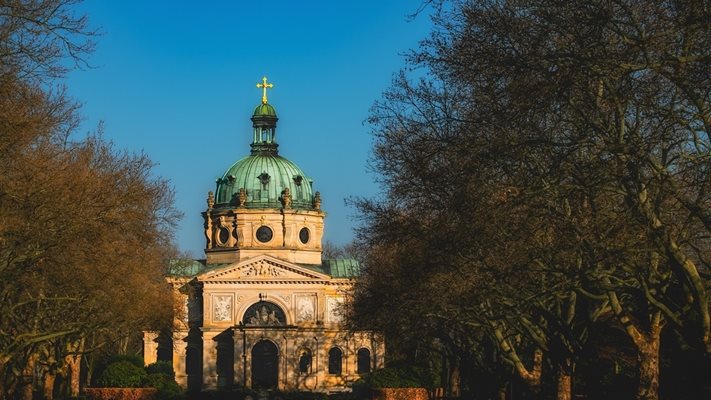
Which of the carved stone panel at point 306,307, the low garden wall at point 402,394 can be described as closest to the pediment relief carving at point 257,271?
the carved stone panel at point 306,307

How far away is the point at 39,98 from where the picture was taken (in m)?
39.8

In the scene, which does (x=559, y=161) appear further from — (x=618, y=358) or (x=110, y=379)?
(x=110, y=379)

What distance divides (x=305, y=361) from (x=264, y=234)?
1289 centimetres

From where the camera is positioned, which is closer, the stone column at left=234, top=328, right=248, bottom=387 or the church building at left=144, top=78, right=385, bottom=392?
the stone column at left=234, top=328, right=248, bottom=387

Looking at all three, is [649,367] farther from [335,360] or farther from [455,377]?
[335,360]

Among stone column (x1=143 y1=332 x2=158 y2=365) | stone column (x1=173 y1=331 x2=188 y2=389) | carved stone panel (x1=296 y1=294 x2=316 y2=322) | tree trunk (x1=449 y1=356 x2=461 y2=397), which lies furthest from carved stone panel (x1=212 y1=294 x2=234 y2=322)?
tree trunk (x1=449 y1=356 x2=461 y2=397)

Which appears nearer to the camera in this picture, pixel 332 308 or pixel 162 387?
pixel 162 387

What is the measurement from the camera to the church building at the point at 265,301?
12438 cm

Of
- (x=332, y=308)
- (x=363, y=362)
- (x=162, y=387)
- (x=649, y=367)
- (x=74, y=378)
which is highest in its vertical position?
(x=332, y=308)

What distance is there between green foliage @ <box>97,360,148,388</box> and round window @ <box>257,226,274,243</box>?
1904 inches

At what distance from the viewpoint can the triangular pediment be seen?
4973 inches

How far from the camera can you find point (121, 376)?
269 feet

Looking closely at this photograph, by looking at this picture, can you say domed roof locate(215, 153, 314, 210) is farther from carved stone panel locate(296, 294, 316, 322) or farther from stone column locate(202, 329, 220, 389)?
stone column locate(202, 329, 220, 389)

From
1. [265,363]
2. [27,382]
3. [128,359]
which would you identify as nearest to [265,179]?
[265,363]
